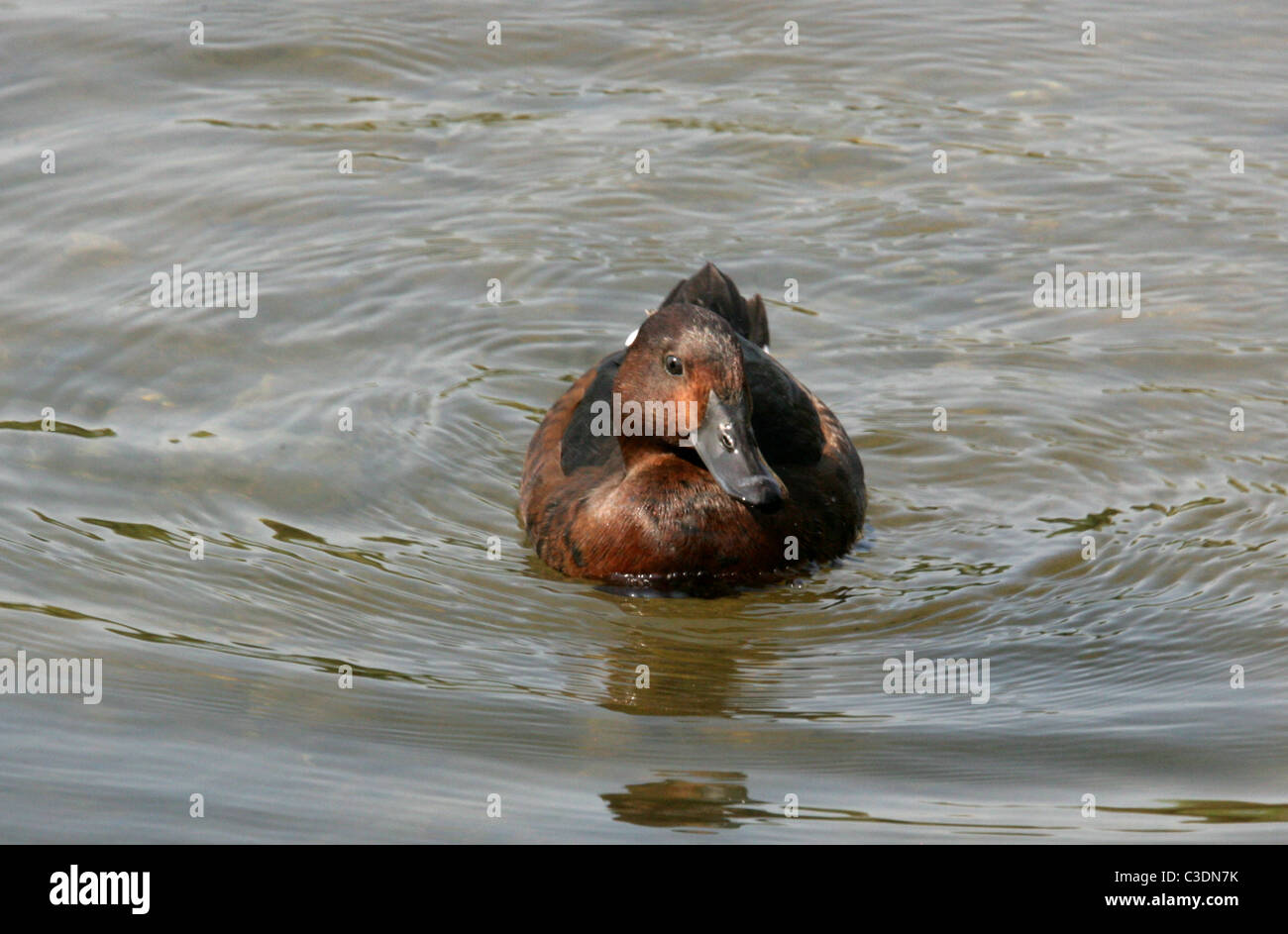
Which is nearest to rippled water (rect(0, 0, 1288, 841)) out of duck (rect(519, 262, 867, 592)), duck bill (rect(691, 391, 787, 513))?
duck (rect(519, 262, 867, 592))

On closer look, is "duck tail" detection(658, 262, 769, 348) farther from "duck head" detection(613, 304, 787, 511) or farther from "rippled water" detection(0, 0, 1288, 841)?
"duck head" detection(613, 304, 787, 511)

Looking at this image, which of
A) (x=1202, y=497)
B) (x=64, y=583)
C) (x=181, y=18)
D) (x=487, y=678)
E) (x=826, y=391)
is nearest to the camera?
(x=487, y=678)

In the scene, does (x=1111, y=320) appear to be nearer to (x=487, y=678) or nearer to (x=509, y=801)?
(x=487, y=678)

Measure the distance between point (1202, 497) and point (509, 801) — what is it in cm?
398

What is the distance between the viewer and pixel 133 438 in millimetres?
8188

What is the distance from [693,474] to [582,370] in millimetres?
2335

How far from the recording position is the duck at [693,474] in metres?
6.76

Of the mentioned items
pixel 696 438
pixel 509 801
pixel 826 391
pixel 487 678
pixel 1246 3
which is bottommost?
pixel 509 801

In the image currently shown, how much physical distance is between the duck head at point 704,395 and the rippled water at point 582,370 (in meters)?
0.65

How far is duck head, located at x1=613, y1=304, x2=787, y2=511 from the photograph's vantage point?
6629 millimetres

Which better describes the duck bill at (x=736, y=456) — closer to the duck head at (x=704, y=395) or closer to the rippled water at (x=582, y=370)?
the duck head at (x=704, y=395)

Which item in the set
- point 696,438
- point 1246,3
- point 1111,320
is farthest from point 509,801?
point 1246,3

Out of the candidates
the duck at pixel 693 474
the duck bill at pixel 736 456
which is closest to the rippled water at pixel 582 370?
the duck at pixel 693 474

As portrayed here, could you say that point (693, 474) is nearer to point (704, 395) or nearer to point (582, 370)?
point (704, 395)
